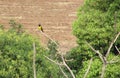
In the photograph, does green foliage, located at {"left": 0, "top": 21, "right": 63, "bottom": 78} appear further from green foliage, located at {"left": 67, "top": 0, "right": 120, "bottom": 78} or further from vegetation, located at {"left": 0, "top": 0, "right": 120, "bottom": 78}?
green foliage, located at {"left": 67, "top": 0, "right": 120, "bottom": 78}

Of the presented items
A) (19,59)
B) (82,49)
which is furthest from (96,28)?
(19,59)

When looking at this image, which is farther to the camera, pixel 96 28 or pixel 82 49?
pixel 82 49

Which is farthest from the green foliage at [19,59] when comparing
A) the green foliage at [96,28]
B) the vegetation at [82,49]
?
the green foliage at [96,28]

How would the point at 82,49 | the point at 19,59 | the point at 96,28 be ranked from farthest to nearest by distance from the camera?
the point at 82,49
the point at 96,28
the point at 19,59

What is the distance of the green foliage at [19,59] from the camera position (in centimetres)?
586

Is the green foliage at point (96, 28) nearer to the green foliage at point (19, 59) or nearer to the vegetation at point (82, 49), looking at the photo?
the vegetation at point (82, 49)

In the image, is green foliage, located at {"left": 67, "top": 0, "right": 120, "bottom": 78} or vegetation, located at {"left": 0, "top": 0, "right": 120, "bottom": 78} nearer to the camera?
vegetation, located at {"left": 0, "top": 0, "right": 120, "bottom": 78}

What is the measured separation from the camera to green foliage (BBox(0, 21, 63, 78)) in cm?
586

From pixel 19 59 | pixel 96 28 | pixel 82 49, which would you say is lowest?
pixel 82 49

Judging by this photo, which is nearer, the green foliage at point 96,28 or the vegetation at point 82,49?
the vegetation at point 82,49

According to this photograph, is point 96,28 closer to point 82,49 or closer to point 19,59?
point 82,49

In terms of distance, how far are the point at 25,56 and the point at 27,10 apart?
512 centimetres

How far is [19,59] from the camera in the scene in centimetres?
596

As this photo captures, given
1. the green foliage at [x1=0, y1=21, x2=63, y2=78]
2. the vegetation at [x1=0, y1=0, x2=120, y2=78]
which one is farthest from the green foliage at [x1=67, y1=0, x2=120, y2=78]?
the green foliage at [x1=0, y1=21, x2=63, y2=78]
